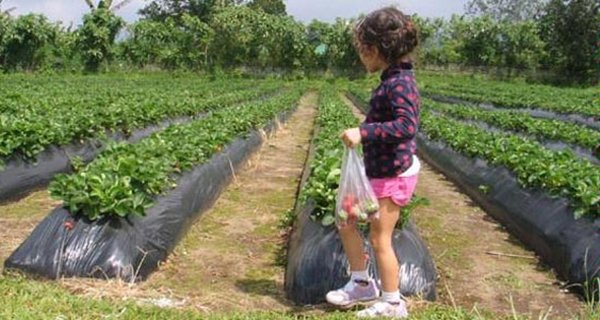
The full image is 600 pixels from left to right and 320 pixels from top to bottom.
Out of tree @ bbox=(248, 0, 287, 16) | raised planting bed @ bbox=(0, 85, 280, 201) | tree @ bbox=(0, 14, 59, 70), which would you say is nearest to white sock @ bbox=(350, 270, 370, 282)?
raised planting bed @ bbox=(0, 85, 280, 201)

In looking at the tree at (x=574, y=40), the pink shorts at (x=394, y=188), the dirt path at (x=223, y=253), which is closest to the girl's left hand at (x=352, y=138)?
the pink shorts at (x=394, y=188)

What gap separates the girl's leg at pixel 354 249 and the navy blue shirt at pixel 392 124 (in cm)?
48

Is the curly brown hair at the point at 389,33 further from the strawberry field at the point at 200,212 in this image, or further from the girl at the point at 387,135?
the strawberry field at the point at 200,212

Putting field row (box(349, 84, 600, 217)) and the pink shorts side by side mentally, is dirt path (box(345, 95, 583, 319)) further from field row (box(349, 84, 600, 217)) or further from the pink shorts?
the pink shorts

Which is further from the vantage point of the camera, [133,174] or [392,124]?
Answer: [133,174]

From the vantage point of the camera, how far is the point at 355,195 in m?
3.90

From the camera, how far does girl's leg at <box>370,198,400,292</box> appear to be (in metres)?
3.96

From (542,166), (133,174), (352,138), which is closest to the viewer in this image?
(352,138)

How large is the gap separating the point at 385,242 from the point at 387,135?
72cm

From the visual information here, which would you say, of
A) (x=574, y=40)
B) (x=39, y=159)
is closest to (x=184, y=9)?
(x=574, y=40)

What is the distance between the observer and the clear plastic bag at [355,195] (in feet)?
12.7

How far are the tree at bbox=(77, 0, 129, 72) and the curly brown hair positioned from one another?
42434mm

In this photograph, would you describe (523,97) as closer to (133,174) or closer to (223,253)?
(223,253)

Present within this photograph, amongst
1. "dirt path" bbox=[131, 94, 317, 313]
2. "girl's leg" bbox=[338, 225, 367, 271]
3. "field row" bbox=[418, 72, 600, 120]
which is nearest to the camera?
"girl's leg" bbox=[338, 225, 367, 271]
